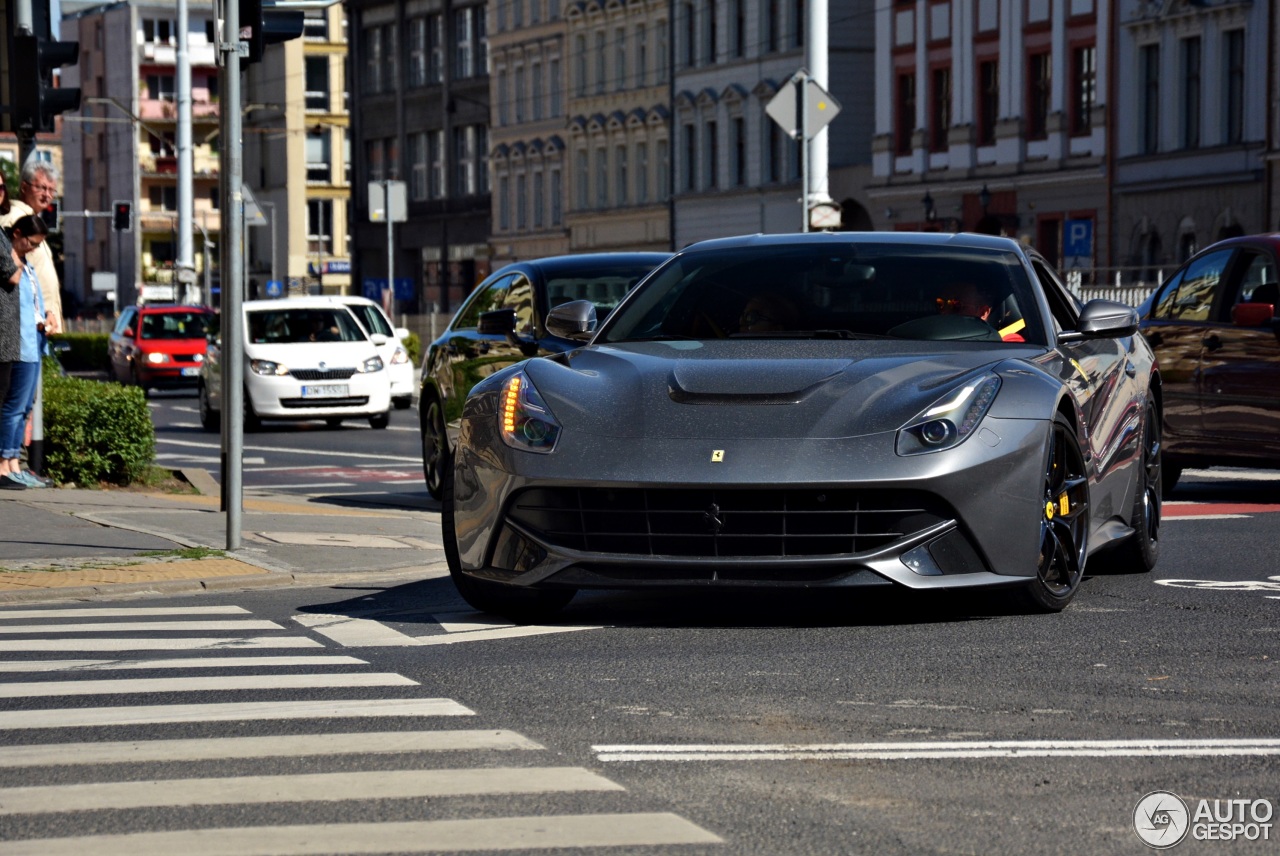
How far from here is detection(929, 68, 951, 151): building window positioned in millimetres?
62750

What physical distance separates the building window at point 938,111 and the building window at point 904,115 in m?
1.40

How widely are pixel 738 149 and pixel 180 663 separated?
69.8 meters

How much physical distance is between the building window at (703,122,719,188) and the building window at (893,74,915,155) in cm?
1428

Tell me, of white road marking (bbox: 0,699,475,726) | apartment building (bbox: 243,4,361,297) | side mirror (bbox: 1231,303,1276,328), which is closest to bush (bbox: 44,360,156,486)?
side mirror (bbox: 1231,303,1276,328)

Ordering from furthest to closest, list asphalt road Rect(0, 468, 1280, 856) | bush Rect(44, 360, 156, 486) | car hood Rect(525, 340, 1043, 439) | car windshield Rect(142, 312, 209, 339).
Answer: car windshield Rect(142, 312, 209, 339), bush Rect(44, 360, 156, 486), car hood Rect(525, 340, 1043, 439), asphalt road Rect(0, 468, 1280, 856)

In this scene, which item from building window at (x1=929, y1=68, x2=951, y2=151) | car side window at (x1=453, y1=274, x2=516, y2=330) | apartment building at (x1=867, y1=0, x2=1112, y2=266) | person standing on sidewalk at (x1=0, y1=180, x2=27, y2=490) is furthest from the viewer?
building window at (x1=929, y1=68, x2=951, y2=151)

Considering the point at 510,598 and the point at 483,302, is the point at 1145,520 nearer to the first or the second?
the point at 510,598

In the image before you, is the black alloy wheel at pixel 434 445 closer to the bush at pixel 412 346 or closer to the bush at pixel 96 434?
the bush at pixel 96 434

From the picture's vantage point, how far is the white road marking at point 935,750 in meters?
6.11

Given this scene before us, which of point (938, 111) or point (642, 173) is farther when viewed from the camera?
point (642, 173)

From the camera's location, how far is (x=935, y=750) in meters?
6.18

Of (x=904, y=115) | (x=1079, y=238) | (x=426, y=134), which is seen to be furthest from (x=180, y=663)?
(x=426, y=134)

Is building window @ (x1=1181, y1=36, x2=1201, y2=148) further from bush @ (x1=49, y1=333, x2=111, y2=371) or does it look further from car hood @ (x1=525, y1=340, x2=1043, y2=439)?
car hood @ (x1=525, y1=340, x2=1043, y2=439)

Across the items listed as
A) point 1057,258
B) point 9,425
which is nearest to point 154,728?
point 9,425
